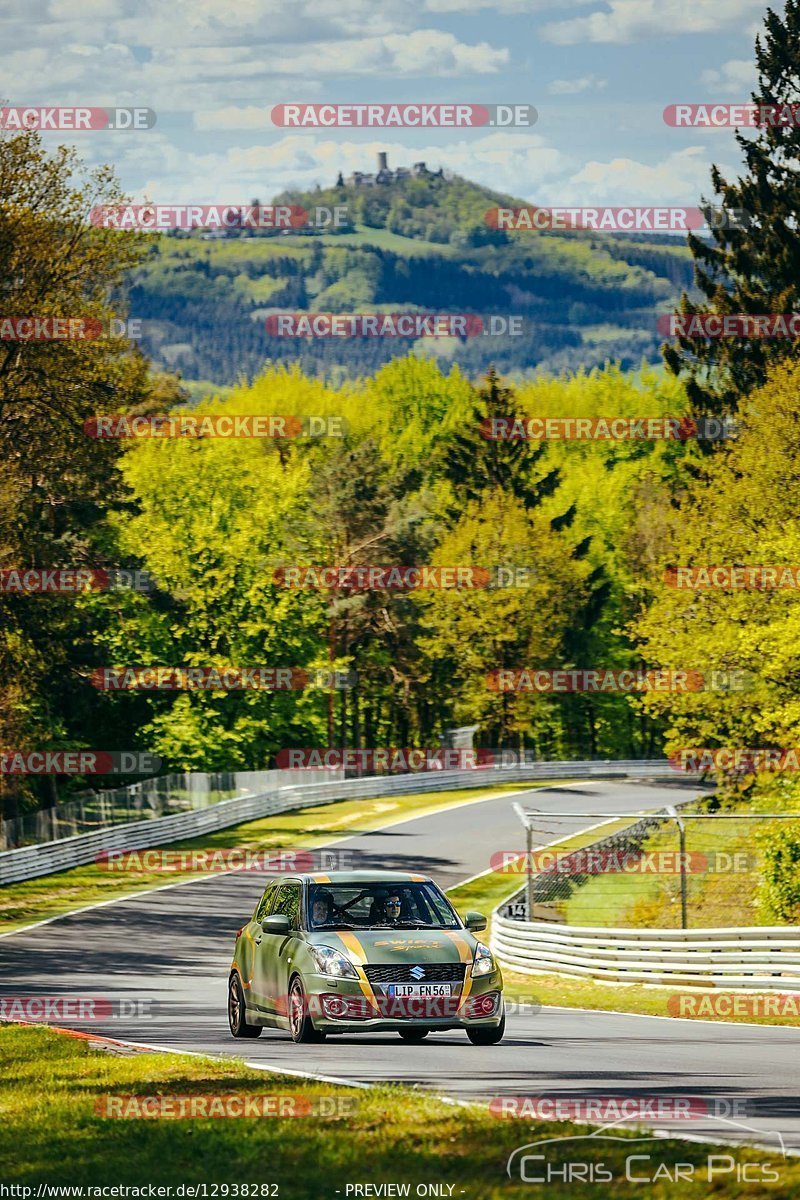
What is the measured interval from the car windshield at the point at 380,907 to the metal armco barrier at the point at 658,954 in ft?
22.7

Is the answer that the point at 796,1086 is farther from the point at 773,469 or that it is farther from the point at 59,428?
the point at 773,469

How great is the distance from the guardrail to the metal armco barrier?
18.2 meters

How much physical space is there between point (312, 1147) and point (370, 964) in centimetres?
522

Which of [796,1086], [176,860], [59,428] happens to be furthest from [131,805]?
[796,1086]

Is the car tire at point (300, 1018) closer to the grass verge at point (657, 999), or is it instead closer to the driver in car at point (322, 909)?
the driver in car at point (322, 909)

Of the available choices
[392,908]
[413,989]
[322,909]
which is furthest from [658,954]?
[413,989]

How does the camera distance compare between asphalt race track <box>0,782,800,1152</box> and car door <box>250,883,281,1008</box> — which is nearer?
asphalt race track <box>0,782,800,1152</box>

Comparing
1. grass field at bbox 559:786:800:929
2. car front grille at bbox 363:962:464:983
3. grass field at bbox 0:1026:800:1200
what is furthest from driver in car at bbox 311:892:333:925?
grass field at bbox 559:786:800:929

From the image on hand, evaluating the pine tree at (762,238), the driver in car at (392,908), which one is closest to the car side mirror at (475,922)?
the driver in car at (392,908)

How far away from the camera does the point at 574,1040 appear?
16.4m

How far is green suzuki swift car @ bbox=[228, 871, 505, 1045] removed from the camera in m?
14.4

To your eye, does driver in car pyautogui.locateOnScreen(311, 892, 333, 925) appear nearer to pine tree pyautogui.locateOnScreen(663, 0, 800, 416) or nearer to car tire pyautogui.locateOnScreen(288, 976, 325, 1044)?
car tire pyautogui.locateOnScreen(288, 976, 325, 1044)

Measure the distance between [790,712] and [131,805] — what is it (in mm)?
20175

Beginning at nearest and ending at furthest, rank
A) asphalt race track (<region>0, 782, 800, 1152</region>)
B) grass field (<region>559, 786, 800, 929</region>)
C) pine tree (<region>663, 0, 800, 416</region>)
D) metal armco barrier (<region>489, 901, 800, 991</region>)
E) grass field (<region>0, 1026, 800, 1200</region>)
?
1. grass field (<region>0, 1026, 800, 1200</region>)
2. asphalt race track (<region>0, 782, 800, 1152</region>)
3. metal armco barrier (<region>489, 901, 800, 991</region>)
4. grass field (<region>559, 786, 800, 929</region>)
5. pine tree (<region>663, 0, 800, 416</region>)
